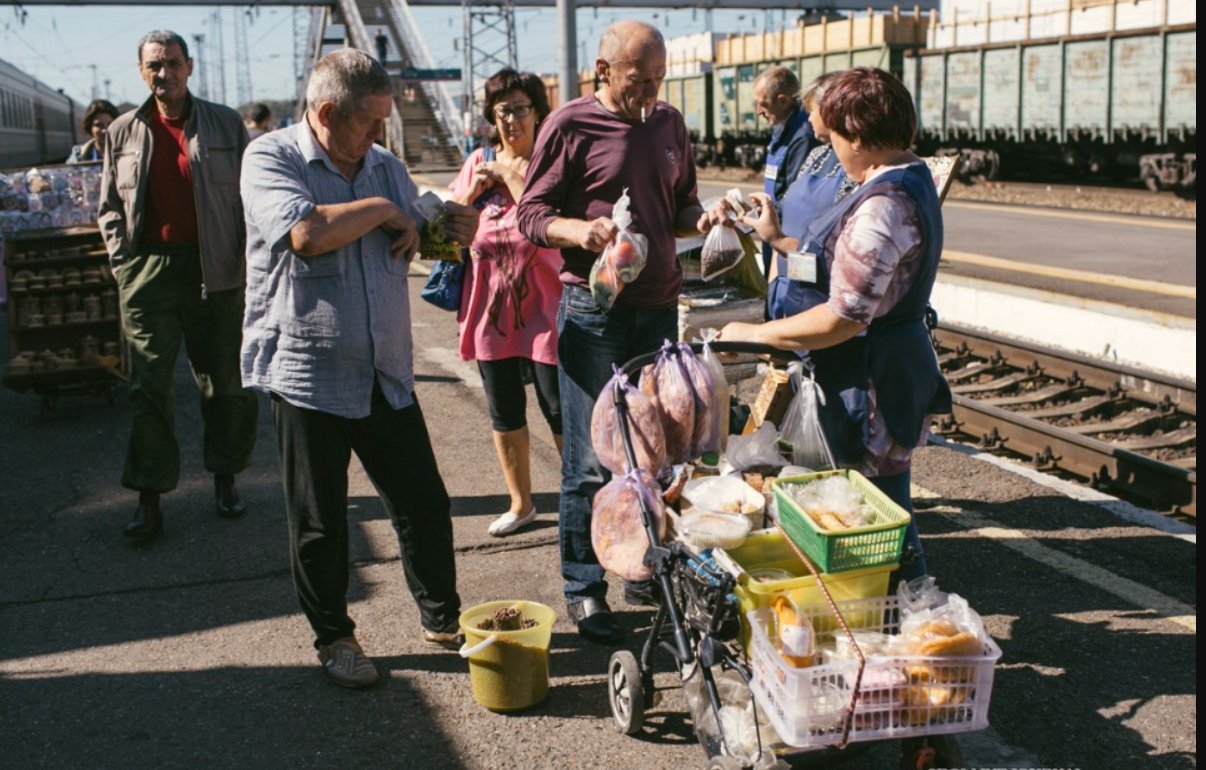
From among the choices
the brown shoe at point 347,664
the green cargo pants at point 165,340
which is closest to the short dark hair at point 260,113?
the green cargo pants at point 165,340

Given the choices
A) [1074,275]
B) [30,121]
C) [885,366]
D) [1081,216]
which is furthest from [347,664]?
[30,121]

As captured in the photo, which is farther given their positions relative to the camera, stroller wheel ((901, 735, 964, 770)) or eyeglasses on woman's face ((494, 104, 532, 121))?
eyeglasses on woman's face ((494, 104, 532, 121))

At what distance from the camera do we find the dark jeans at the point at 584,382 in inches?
176

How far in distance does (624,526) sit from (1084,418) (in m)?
5.29

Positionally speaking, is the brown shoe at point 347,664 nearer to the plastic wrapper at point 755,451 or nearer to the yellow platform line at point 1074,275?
the plastic wrapper at point 755,451

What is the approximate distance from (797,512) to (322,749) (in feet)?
5.27

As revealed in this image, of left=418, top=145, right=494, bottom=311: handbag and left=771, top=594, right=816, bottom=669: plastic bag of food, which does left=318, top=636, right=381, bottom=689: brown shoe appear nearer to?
left=771, top=594, right=816, bottom=669: plastic bag of food

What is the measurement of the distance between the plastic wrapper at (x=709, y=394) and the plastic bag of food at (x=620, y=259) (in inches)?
14.1

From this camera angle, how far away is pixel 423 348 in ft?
33.5

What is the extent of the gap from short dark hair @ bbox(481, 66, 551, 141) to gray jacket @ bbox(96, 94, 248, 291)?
1.17 m

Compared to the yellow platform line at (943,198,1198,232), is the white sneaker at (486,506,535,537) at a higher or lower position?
lower

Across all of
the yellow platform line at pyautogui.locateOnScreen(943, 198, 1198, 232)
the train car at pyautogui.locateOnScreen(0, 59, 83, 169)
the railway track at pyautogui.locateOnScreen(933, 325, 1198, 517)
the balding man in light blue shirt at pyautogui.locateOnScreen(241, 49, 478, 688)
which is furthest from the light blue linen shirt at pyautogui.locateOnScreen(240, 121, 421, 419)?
the train car at pyautogui.locateOnScreen(0, 59, 83, 169)

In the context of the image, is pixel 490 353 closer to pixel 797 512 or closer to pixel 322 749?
pixel 322 749

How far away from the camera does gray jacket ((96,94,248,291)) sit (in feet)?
18.2
